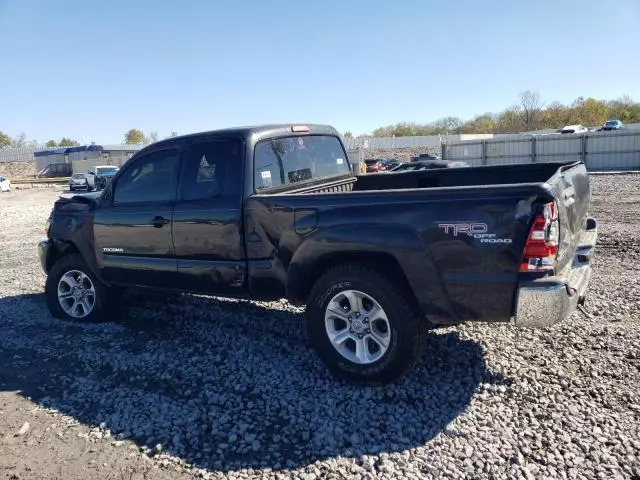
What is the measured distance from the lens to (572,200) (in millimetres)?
3922

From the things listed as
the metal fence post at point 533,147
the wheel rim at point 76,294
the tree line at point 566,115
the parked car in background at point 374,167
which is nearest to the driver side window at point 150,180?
the wheel rim at point 76,294

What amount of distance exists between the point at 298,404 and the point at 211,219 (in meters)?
1.79

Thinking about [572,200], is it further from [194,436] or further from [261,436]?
[194,436]

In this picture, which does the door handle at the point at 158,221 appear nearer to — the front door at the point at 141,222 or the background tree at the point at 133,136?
the front door at the point at 141,222

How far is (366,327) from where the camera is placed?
399 centimetres

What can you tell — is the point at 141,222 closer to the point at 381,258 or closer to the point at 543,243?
the point at 381,258

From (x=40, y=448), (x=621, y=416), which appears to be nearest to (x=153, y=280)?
(x=40, y=448)

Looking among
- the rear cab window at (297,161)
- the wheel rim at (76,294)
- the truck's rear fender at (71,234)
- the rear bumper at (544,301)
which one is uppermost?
the rear cab window at (297,161)

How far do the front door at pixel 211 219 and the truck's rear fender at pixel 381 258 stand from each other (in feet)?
2.15

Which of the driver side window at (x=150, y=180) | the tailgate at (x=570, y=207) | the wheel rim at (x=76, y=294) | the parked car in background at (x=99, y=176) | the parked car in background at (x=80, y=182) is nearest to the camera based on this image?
the tailgate at (x=570, y=207)

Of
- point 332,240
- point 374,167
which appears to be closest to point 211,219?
point 332,240

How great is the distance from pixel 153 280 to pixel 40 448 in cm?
203

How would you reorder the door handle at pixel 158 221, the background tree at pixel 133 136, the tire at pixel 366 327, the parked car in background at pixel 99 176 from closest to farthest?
1. the tire at pixel 366 327
2. the door handle at pixel 158 221
3. the parked car in background at pixel 99 176
4. the background tree at pixel 133 136

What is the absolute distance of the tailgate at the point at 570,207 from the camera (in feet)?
11.6
